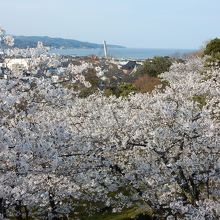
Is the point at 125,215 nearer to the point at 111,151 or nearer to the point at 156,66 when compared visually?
the point at 111,151

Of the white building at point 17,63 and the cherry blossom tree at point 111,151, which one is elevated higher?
the white building at point 17,63

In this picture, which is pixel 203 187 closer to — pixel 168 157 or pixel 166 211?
pixel 166 211

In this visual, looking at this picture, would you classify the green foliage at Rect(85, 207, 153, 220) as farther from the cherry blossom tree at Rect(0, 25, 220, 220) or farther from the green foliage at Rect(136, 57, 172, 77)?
the green foliage at Rect(136, 57, 172, 77)

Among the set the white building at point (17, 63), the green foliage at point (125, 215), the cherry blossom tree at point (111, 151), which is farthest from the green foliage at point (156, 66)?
the white building at point (17, 63)

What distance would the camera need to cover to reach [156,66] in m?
61.2

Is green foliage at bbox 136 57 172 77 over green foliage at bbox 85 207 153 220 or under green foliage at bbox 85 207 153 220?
over

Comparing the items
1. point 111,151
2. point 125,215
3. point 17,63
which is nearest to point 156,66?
point 125,215

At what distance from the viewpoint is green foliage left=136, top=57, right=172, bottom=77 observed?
2380 inches

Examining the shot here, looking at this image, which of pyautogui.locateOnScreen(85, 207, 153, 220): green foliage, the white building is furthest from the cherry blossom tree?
pyautogui.locateOnScreen(85, 207, 153, 220): green foliage

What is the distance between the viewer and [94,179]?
1255 cm

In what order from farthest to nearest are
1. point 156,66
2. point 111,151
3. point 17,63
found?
point 156,66, point 111,151, point 17,63

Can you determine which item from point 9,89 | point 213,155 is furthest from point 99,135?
point 9,89

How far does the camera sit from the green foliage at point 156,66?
60463 millimetres

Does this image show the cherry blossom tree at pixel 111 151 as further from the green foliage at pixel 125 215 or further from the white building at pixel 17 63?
the green foliage at pixel 125 215
